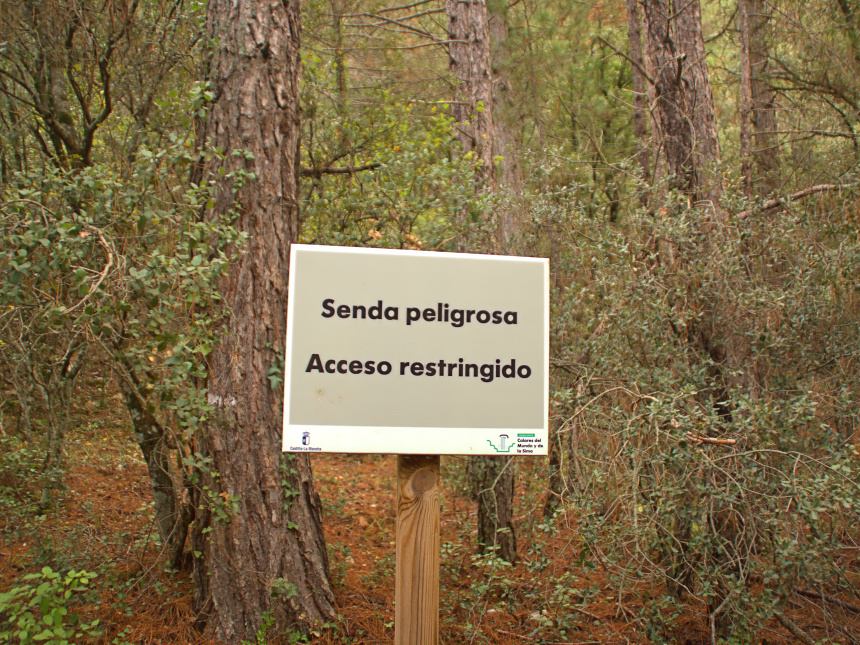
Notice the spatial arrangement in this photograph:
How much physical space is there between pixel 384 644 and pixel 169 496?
6.23ft

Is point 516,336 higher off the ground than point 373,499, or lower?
higher

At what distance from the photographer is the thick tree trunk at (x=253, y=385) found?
4617mm

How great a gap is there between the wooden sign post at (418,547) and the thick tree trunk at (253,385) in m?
2.06

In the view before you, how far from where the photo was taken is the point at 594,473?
13.6 ft

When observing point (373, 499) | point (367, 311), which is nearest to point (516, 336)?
point (367, 311)

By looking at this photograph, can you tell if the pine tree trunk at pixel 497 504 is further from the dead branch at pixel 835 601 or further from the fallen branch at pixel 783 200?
the fallen branch at pixel 783 200

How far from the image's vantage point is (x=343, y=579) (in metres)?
5.36

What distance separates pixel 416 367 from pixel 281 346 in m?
2.30

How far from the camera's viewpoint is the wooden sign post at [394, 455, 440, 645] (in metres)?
2.69

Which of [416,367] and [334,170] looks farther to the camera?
[334,170]

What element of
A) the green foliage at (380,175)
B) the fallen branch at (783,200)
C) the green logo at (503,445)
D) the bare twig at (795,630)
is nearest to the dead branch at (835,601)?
the bare twig at (795,630)

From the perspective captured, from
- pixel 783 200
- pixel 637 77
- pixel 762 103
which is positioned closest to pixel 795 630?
pixel 783 200

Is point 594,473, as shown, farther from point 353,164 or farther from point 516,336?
point 353,164

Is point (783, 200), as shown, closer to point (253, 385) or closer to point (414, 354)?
point (414, 354)
